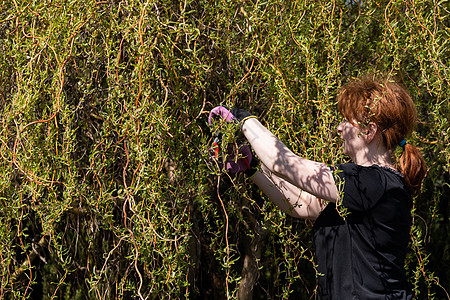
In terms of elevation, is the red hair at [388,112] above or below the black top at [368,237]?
above

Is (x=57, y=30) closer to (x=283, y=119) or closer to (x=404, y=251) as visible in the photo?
(x=283, y=119)

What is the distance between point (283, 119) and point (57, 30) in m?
0.83

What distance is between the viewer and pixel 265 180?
1.97m

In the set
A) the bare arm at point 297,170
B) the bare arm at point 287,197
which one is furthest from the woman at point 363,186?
the bare arm at point 287,197

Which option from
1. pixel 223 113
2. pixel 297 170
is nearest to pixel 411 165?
pixel 297 170

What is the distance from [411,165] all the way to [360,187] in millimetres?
246

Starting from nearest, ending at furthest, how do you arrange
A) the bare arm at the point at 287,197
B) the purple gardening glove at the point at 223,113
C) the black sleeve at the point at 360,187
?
the black sleeve at the point at 360,187 → the purple gardening glove at the point at 223,113 → the bare arm at the point at 287,197

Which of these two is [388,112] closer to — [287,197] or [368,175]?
[368,175]

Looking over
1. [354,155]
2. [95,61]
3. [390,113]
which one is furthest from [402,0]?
[95,61]

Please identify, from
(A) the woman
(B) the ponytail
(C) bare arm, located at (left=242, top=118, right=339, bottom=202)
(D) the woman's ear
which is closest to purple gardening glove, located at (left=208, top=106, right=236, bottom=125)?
(A) the woman

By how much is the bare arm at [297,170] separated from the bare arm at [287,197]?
29cm

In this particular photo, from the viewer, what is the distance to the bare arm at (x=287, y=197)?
1951 millimetres

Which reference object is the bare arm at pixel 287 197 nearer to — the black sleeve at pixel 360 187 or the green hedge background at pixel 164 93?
the green hedge background at pixel 164 93

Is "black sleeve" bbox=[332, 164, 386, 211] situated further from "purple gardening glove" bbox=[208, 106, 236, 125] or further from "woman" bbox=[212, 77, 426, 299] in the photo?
"purple gardening glove" bbox=[208, 106, 236, 125]
